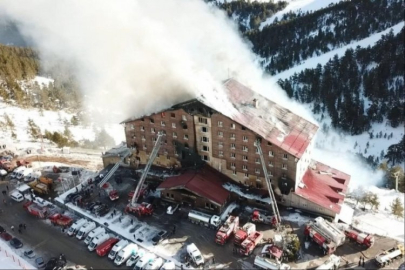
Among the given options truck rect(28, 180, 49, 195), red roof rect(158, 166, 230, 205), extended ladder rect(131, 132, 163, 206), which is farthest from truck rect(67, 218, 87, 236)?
red roof rect(158, 166, 230, 205)

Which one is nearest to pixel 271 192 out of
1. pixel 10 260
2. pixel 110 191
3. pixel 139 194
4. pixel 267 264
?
pixel 267 264

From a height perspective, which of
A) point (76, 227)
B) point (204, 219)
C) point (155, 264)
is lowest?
point (155, 264)

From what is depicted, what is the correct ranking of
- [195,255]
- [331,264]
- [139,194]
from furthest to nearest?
[139,194] < [195,255] < [331,264]

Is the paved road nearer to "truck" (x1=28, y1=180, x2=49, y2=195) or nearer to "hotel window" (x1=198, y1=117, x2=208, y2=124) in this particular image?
"truck" (x1=28, y1=180, x2=49, y2=195)

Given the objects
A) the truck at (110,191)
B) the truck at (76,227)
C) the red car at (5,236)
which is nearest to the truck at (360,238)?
the truck at (110,191)

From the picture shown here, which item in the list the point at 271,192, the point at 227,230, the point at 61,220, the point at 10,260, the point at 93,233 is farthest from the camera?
the point at 61,220

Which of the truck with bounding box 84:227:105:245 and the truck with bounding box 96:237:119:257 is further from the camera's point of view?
the truck with bounding box 84:227:105:245

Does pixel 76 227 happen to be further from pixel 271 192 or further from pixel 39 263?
pixel 271 192

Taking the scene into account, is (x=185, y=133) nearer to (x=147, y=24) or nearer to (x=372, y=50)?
(x=147, y=24)
